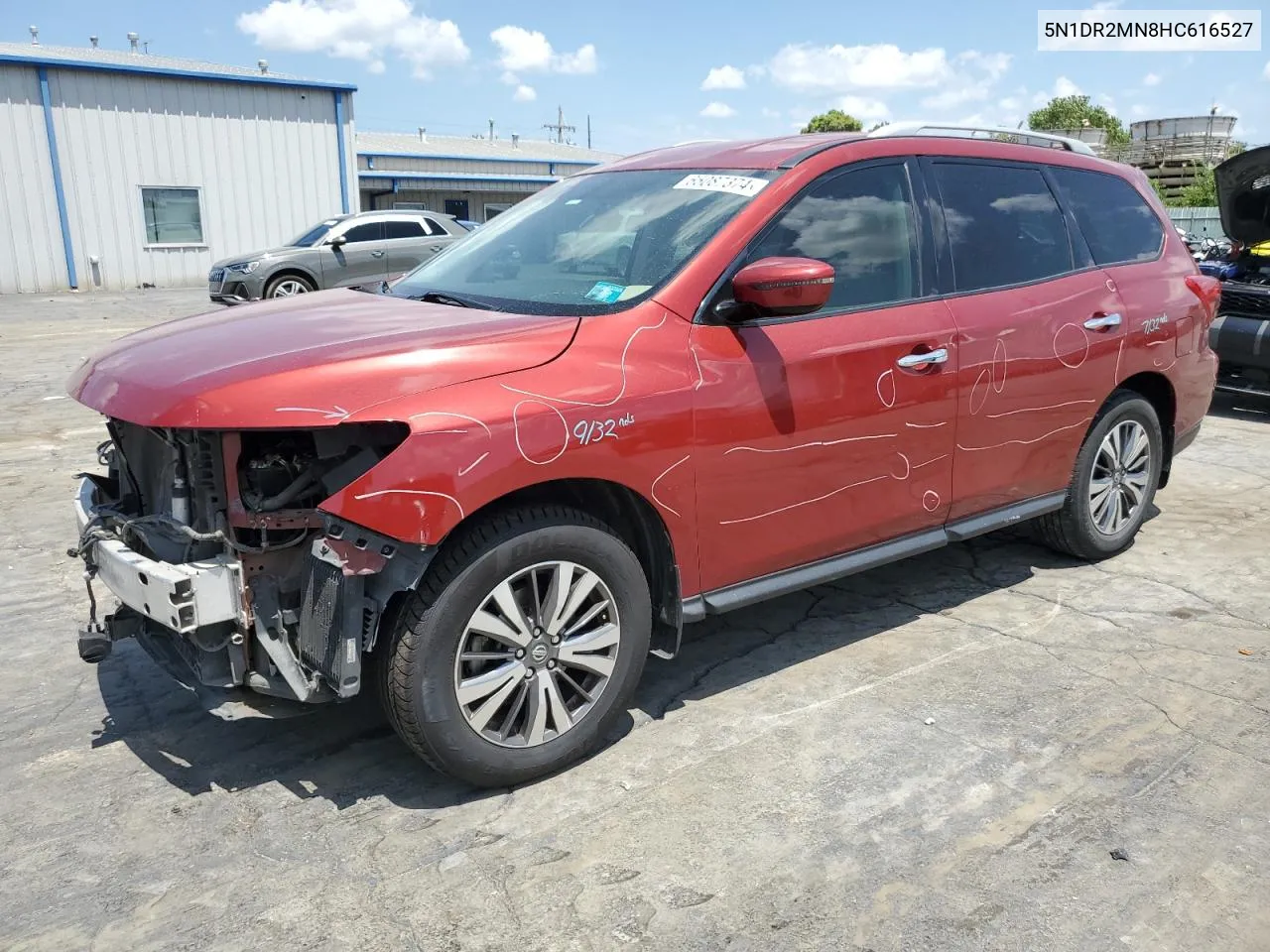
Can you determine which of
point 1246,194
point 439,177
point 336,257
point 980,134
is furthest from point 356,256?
point 439,177

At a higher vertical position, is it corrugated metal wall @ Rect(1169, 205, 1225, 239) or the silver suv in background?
corrugated metal wall @ Rect(1169, 205, 1225, 239)

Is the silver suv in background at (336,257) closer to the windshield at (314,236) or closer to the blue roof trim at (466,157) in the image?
the windshield at (314,236)

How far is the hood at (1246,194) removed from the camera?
27.7 ft

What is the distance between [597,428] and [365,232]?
14.5 metres

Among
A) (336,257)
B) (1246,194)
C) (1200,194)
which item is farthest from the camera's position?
(1200,194)

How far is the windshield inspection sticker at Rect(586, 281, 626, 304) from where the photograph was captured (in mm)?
3381

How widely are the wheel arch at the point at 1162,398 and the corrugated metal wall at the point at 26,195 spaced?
23329 millimetres

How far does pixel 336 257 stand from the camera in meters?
16.2

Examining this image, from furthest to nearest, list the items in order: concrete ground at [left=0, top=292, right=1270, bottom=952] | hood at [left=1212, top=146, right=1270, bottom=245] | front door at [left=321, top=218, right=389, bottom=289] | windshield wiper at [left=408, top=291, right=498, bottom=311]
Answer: front door at [left=321, top=218, right=389, bottom=289] → hood at [left=1212, top=146, right=1270, bottom=245] → windshield wiper at [left=408, top=291, right=498, bottom=311] → concrete ground at [left=0, top=292, right=1270, bottom=952]

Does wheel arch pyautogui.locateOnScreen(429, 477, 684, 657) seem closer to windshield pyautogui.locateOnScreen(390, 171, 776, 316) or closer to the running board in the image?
the running board

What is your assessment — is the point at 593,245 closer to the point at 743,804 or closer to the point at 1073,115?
the point at 743,804

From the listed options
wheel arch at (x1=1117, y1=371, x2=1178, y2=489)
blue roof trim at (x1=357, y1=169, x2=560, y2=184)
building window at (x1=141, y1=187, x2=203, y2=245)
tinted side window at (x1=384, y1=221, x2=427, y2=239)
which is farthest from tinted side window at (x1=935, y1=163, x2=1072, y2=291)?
blue roof trim at (x1=357, y1=169, x2=560, y2=184)

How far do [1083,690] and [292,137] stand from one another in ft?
82.9

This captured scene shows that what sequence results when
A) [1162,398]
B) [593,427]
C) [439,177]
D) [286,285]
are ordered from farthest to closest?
[439,177]
[286,285]
[1162,398]
[593,427]
